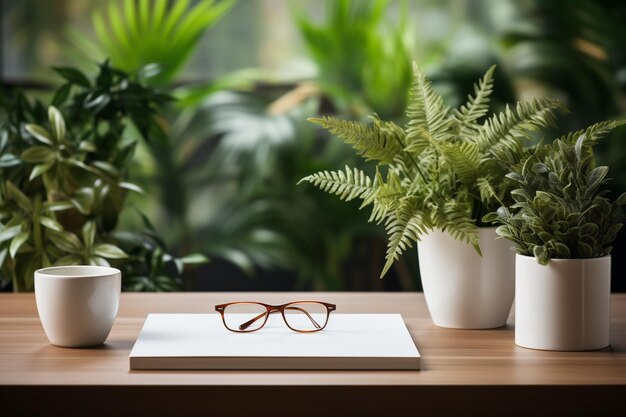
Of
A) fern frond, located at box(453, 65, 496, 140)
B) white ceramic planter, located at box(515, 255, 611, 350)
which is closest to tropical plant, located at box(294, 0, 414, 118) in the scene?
fern frond, located at box(453, 65, 496, 140)

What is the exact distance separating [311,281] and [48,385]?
219 cm

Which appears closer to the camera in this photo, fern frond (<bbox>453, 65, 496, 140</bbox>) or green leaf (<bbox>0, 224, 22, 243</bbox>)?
fern frond (<bbox>453, 65, 496, 140</bbox>)

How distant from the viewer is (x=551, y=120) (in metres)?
1.11

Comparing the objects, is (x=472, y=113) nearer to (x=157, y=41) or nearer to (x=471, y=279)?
(x=471, y=279)

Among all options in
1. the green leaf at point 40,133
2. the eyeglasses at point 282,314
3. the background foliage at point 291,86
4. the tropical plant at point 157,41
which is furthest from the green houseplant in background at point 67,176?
the eyeglasses at point 282,314

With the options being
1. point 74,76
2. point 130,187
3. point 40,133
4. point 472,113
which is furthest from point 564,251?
point 74,76

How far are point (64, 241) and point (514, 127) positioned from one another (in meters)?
1.01

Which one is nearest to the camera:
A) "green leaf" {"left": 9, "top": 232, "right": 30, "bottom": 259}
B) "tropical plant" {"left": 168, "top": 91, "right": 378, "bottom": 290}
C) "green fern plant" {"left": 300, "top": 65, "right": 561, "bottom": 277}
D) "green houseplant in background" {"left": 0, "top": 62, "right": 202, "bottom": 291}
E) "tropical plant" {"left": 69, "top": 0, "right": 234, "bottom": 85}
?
"green fern plant" {"left": 300, "top": 65, "right": 561, "bottom": 277}

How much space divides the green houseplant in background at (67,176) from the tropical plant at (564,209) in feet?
3.14

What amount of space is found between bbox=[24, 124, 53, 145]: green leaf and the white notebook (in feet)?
2.71

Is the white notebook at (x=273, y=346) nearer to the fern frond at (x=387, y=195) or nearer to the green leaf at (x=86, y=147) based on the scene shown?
the fern frond at (x=387, y=195)

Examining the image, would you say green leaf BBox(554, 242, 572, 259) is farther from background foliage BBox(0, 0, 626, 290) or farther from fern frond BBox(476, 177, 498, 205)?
background foliage BBox(0, 0, 626, 290)

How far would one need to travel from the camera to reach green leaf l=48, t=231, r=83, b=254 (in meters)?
1.71

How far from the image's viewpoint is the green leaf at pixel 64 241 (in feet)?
5.61
